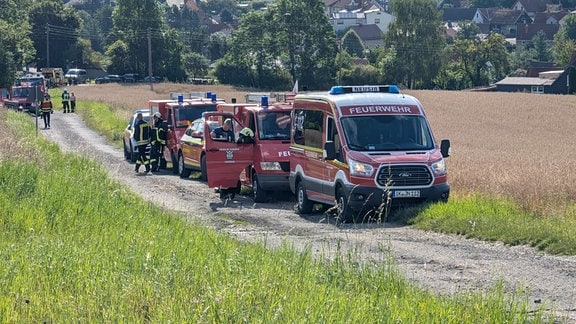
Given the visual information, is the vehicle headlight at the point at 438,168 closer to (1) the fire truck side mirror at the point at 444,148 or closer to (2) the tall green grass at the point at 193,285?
(1) the fire truck side mirror at the point at 444,148

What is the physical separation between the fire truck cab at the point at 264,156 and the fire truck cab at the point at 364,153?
1005 mm

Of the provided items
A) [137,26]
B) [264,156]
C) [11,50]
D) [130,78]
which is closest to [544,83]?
[130,78]

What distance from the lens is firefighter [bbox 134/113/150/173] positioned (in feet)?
89.2

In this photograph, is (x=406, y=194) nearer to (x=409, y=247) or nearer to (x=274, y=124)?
(x=409, y=247)

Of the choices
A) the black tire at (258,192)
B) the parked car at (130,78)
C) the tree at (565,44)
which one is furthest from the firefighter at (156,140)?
the tree at (565,44)

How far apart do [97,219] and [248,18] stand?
282ft

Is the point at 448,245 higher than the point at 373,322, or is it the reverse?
the point at 373,322

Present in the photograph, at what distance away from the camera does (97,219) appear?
40.0 feet

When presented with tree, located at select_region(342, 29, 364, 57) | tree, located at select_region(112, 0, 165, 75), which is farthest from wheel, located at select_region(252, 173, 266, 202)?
tree, located at select_region(342, 29, 364, 57)

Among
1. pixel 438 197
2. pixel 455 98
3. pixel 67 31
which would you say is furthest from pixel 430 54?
pixel 438 197

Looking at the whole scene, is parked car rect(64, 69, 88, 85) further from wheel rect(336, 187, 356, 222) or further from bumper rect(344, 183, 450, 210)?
bumper rect(344, 183, 450, 210)

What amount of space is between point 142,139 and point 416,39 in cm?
7538

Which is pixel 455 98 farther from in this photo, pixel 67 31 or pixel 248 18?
pixel 67 31

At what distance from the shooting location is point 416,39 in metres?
99.9
